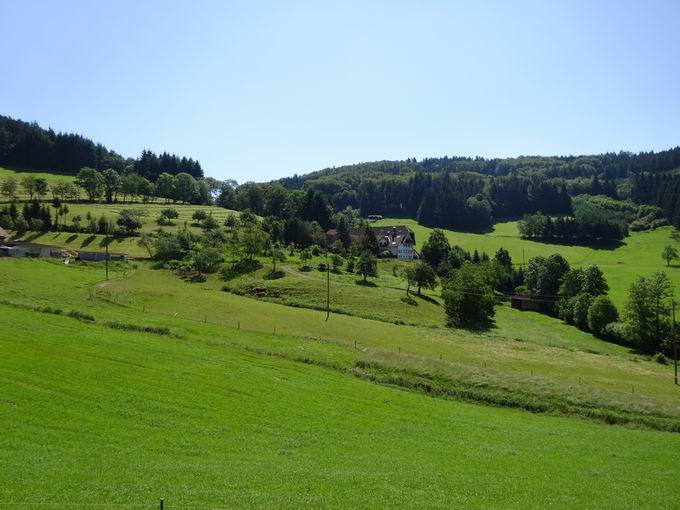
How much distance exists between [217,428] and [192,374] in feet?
29.1

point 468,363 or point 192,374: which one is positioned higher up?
point 192,374

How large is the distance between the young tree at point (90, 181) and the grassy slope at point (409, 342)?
6607cm

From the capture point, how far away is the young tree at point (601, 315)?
248ft

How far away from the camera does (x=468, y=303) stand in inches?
3034

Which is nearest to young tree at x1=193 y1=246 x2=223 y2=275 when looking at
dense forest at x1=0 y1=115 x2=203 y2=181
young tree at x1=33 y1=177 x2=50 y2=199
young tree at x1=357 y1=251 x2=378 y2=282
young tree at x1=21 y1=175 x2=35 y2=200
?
young tree at x1=357 y1=251 x2=378 y2=282

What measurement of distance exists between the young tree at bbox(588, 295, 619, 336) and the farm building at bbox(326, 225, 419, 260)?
209 feet

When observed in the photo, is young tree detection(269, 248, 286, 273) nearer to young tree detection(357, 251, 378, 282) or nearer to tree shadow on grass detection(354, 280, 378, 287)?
young tree detection(357, 251, 378, 282)

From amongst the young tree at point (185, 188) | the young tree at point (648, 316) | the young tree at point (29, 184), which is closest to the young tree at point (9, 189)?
the young tree at point (29, 184)

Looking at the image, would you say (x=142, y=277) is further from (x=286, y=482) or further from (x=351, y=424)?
(x=286, y=482)

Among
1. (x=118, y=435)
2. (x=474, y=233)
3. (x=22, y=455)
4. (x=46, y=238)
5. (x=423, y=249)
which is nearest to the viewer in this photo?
(x=22, y=455)

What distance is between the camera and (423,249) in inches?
4902

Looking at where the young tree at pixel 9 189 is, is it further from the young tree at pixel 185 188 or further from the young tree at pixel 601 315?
the young tree at pixel 601 315

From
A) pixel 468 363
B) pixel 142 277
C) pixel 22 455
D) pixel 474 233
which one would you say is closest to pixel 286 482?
A: pixel 22 455

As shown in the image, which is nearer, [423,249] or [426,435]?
[426,435]
